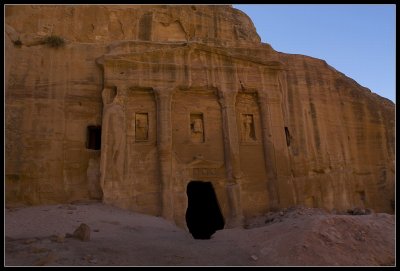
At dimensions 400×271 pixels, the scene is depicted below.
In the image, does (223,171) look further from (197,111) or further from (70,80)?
(70,80)

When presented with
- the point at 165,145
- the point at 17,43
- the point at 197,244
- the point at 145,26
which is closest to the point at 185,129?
the point at 165,145

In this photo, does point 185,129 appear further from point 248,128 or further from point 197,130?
point 248,128

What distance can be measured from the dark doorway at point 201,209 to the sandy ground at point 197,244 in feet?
18.1

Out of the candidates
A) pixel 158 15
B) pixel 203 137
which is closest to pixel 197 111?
pixel 203 137

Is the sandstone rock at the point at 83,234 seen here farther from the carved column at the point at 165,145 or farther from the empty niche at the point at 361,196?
the empty niche at the point at 361,196

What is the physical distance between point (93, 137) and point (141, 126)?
1.90 m

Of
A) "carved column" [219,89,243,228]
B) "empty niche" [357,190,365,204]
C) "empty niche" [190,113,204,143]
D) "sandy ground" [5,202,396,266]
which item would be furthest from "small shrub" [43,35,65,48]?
"empty niche" [357,190,365,204]

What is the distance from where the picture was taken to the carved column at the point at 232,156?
15.2 metres

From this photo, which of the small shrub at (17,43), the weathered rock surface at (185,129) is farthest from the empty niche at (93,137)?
the small shrub at (17,43)

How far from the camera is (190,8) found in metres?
26.9

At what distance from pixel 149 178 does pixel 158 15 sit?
1476cm

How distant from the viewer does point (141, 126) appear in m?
15.9

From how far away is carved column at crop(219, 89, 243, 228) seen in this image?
1521 centimetres

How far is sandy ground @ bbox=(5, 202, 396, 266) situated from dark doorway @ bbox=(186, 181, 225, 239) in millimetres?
5514
